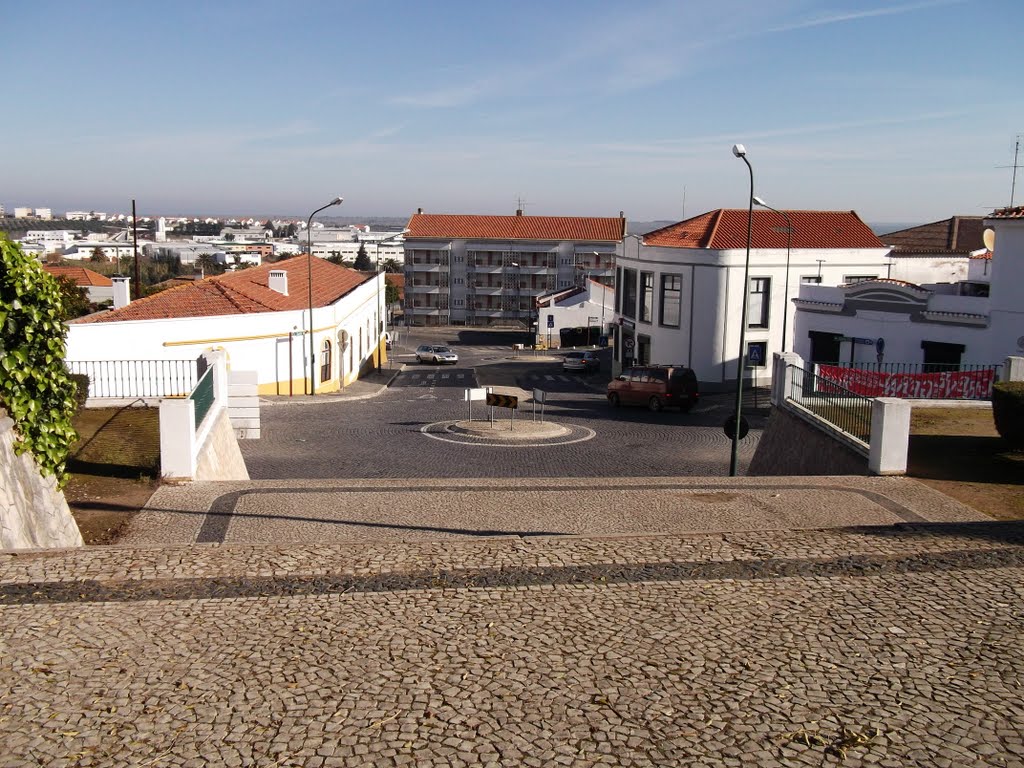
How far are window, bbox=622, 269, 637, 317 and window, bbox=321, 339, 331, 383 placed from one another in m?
14.9

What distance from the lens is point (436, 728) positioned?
A: 18.6ft

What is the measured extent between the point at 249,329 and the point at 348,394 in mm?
5387

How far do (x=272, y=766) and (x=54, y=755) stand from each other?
1256 millimetres

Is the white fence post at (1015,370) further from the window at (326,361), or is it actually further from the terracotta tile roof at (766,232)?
the window at (326,361)

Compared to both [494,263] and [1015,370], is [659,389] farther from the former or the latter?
[494,263]

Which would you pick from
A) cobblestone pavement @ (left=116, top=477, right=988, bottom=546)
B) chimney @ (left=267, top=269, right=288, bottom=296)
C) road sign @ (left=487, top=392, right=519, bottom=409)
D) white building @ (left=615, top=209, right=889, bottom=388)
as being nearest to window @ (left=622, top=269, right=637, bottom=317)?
white building @ (left=615, top=209, right=889, bottom=388)

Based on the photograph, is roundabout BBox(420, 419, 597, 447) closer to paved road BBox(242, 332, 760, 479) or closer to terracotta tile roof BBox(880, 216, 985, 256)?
paved road BBox(242, 332, 760, 479)

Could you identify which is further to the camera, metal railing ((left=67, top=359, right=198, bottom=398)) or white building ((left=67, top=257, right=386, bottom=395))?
white building ((left=67, top=257, right=386, bottom=395))

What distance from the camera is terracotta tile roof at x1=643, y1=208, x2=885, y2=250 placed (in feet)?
135

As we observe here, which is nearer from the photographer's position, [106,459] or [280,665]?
Result: [280,665]

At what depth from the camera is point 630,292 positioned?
4516 centimetres

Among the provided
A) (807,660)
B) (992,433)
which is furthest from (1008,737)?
(992,433)

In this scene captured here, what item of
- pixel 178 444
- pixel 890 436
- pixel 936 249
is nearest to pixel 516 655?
pixel 178 444

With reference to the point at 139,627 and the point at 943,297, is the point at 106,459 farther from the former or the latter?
the point at 943,297
